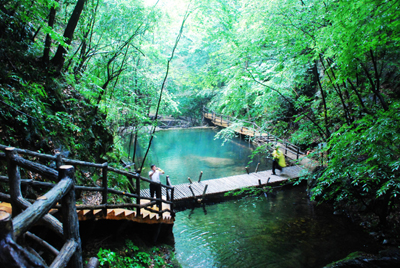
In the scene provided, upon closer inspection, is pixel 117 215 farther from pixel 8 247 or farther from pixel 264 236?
pixel 264 236

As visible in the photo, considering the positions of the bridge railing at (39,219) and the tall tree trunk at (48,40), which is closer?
the bridge railing at (39,219)

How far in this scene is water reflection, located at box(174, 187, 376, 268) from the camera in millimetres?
7160

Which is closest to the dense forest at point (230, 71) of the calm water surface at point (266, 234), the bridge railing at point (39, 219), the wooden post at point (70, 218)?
the calm water surface at point (266, 234)

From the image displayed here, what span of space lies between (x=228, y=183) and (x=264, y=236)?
4320 mm

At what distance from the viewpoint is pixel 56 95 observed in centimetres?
653

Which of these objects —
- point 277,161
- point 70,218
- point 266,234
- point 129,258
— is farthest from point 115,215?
point 277,161

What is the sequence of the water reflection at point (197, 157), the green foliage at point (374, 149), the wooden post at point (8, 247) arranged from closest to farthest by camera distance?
the wooden post at point (8, 247) < the green foliage at point (374, 149) < the water reflection at point (197, 157)

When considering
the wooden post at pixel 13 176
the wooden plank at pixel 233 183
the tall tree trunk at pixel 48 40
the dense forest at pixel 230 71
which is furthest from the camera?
the wooden plank at pixel 233 183

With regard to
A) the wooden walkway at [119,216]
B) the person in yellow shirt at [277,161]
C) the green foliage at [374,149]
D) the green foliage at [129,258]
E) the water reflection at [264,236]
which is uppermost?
the green foliage at [374,149]

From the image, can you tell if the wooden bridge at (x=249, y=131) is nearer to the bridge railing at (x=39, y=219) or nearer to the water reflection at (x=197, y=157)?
the water reflection at (x=197, y=157)

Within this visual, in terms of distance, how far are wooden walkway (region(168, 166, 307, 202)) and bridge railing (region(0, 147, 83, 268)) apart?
28.9ft

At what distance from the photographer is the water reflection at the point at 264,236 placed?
7.16 m

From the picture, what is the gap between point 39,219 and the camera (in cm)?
164

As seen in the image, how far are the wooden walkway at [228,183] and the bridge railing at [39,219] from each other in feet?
28.9
